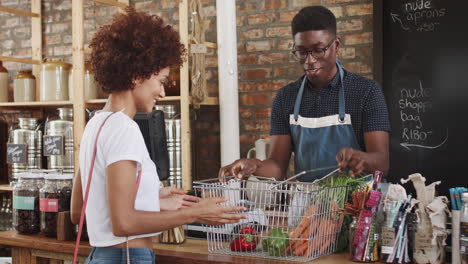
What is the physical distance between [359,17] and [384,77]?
17.0 inches

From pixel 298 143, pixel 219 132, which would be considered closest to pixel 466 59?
pixel 298 143

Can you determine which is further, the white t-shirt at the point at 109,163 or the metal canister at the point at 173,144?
the metal canister at the point at 173,144

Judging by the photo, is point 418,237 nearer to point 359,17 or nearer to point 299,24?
point 299,24

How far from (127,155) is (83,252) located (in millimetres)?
882

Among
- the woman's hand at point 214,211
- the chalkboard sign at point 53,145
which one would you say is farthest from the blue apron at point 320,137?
the chalkboard sign at point 53,145

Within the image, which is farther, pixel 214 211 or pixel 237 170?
pixel 237 170

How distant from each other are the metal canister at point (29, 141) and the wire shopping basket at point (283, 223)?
258 centimetres

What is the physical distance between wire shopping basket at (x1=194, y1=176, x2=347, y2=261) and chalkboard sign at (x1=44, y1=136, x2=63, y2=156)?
2.25m

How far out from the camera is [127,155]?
1.78 meters

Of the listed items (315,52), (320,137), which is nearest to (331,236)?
(320,137)

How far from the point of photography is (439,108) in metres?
3.57

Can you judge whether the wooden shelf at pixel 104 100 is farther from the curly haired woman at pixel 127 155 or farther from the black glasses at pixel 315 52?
the curly haired woman at pixel 127 155

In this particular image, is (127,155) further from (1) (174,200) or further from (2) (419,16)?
(2) (419,16)

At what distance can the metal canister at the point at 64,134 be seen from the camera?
4312 mm
